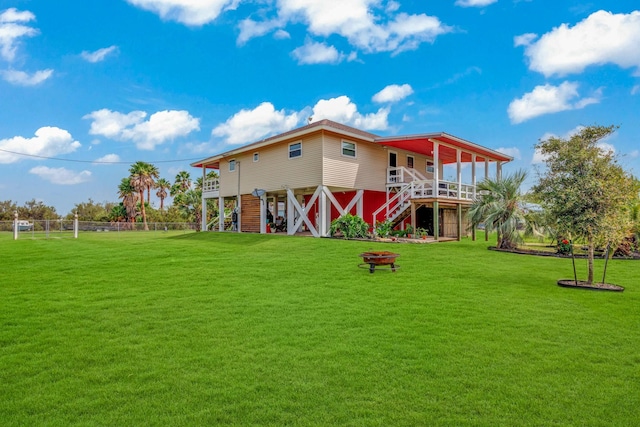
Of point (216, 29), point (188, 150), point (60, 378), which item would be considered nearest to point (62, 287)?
point (60, 378)

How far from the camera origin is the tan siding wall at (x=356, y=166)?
766 inches

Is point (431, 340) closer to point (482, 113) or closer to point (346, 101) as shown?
point (482, 113)

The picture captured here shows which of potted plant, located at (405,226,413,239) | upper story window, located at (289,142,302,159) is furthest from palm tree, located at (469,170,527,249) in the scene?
upper story window, located at (289,142,302,159)

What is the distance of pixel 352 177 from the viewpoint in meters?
20.5

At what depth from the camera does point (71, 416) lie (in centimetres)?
329

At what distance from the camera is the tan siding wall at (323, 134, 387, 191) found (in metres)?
19.5

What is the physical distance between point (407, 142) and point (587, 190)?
12.2m

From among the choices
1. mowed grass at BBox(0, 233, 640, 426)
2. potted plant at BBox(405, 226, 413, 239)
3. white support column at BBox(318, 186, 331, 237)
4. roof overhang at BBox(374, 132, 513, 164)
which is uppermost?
roof overhang at BBox(374, 132, 513, 164)

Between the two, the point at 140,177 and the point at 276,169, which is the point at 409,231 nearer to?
the point at 276,169

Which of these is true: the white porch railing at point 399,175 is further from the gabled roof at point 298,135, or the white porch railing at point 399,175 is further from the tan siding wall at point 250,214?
the tan siding wall at point 250,214

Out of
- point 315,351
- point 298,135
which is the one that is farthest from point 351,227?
point 315,351

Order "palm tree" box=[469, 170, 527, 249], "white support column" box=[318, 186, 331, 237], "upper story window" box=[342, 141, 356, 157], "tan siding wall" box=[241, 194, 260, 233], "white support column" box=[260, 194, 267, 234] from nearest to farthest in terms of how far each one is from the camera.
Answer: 1. "palm tree" box=[469, 170, 527, 249]
2. "white support column" box=[318, 186, 331, 237]
3. "upper story window" box=[342, 141, 356, 157]
4. "white support column" box=[260, 194, 267, 234]
5. "tan siding wall" box=[241, 194, 260, 233]

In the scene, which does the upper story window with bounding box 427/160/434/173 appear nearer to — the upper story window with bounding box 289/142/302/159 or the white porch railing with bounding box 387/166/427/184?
the white porch railing with bounding box 387/166/427/184

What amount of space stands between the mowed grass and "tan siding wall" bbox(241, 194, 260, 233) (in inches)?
599
